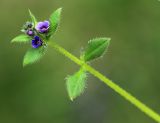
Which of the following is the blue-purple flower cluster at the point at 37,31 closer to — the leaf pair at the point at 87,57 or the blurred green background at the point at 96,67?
the leaf pair at the point at 87,57

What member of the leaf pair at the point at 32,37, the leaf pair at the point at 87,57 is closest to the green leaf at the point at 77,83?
the leaf pair at the point at 87,57

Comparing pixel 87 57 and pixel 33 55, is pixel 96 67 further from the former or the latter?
pixel 33 55

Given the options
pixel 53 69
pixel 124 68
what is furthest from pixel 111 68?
pixel 53 69

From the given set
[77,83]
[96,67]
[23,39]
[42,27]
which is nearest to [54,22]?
[42,27]

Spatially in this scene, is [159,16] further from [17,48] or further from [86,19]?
[17,48]

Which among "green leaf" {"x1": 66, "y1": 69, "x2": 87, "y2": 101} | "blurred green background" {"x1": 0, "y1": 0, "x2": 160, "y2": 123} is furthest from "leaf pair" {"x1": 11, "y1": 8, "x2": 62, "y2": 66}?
"blurred green background" {"x1": 0, "y1": 0, "x2": 160, "y2": 123}
